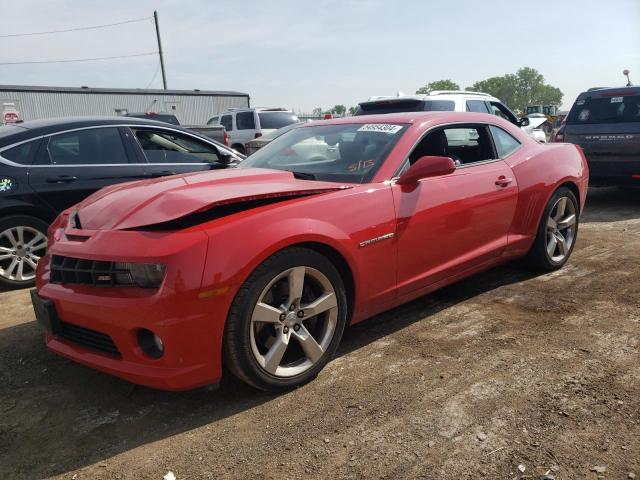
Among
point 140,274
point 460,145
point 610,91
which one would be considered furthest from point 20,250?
point 610,91

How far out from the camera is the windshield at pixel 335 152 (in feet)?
10.8

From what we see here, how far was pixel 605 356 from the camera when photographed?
2.99 m

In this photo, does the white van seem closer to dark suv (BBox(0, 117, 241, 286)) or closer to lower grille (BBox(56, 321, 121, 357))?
dark suv (BBox(0, 117, 241, 286))

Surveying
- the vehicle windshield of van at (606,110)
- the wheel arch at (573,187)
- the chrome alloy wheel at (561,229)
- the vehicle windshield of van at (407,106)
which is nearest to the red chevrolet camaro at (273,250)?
the chrome alloy wheel at (561,229)

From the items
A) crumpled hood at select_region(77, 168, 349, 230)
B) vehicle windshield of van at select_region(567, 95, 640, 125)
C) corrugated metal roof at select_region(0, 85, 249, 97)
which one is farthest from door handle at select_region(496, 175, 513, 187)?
corrugated metal roof at select_region(0, 85, 249, 97)

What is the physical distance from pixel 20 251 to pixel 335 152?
10.0 ft

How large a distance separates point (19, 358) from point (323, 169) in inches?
89.5

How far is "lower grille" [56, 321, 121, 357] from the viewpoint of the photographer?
2475mm

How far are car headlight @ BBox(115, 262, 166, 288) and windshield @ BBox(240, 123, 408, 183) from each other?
129cm

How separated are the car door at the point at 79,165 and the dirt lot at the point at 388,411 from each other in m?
1.46

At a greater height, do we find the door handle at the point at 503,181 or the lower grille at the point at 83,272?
the door handle at the point at 503,181

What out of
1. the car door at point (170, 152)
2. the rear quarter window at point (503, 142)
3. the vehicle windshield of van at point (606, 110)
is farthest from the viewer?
the vehicle windshield of van at point (606, 110)

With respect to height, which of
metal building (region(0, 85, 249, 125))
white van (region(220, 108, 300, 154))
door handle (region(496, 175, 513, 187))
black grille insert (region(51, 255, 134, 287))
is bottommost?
black grille insert (region(51, 255, 134, 287))

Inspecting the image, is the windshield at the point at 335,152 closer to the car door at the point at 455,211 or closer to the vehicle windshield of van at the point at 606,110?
the car door at the point at 455,211
